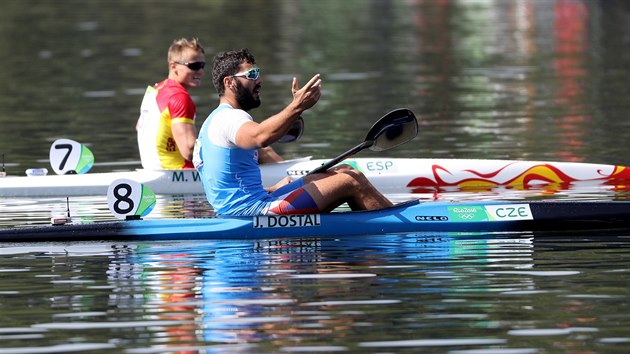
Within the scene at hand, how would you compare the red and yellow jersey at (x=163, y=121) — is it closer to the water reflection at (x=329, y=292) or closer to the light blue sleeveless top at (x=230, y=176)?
the light blue sleeveless top at (x=230, y=176)

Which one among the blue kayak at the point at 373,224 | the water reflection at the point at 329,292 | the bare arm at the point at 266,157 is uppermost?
the bare arm at the point at 266,157

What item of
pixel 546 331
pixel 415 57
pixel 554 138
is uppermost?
pixel 415 57

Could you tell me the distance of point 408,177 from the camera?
19297 millimetres

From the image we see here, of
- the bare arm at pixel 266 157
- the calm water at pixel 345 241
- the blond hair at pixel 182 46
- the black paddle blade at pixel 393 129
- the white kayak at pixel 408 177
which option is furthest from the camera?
the bare arm at pixel 266 157

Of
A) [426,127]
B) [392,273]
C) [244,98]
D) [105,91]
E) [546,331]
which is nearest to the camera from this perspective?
[546,331]

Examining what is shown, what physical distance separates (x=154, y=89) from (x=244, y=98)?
492cm

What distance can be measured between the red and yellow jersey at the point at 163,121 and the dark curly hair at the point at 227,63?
4316 millimetres

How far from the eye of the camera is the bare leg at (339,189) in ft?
47.3

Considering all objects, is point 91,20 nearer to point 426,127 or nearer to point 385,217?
point 426,127

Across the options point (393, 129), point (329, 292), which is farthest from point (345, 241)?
point (329, 292)

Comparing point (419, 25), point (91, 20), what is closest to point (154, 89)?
point (419, 25)

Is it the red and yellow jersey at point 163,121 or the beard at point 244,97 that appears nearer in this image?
the beard at point 244,97

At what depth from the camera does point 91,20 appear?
60281mm

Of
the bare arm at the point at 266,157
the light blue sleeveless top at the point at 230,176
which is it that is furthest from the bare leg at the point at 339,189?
the bare arm at the point at 266,157
